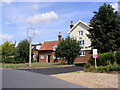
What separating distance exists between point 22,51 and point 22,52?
296 millimetres

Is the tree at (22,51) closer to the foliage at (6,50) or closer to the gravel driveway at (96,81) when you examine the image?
the foliage at (6,50)

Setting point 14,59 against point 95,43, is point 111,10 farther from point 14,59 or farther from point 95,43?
point 14,59

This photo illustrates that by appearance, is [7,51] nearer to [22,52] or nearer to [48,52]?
[22,52]

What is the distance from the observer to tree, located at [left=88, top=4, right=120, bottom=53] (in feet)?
85.8

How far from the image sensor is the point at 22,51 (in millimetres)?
45688

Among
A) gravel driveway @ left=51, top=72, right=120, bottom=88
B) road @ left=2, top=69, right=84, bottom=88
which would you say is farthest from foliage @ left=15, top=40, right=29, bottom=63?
gravel driveway @ left=51, top=72, right=120, bottom=88

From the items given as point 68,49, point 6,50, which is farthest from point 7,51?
point 68,49

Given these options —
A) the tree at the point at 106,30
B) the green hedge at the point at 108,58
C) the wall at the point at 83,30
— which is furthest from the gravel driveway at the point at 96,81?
the wall at the point at 83,30

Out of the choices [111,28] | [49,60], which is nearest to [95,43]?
[111,28]

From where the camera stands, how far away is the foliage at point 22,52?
45844mm

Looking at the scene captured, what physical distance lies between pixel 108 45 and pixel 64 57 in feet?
35.8

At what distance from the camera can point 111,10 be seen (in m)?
27.2

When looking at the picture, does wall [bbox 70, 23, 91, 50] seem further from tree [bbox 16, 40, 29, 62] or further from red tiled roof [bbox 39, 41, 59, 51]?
tree [bbox 16, 40, 29, 62]

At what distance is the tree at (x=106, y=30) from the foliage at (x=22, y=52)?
22.6 m
